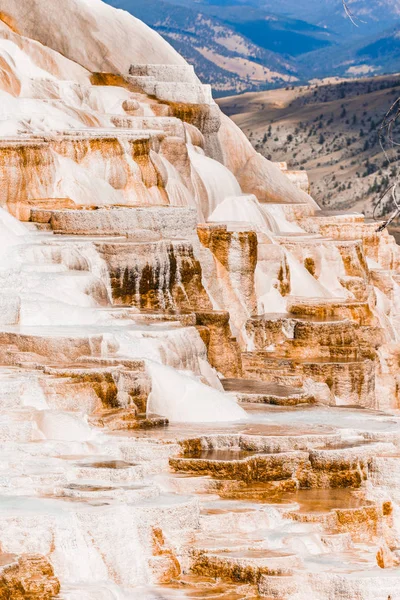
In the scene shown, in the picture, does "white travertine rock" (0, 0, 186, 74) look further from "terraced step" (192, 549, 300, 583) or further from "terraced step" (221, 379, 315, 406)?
"terraced step" (192, 549, 300, 583)

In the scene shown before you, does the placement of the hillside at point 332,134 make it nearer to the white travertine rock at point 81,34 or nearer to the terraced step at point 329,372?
the white travertine rock at point 81,34

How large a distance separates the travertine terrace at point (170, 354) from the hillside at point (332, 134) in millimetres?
38575

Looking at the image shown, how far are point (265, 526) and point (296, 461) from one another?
1630 mm

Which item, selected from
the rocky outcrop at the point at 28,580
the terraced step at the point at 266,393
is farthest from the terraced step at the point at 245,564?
the terraced step at the point at 266,393

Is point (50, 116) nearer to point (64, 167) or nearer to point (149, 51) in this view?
point (64, 167)

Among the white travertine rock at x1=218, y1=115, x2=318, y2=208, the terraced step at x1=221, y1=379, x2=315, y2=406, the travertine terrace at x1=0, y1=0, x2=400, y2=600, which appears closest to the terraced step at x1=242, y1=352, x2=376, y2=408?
the travertine terrace at x1=0, y1=0, x2=400, y2=600

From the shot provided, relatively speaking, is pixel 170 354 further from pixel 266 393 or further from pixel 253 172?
pixel 253 172

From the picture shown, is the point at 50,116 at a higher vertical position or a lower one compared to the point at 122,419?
higher

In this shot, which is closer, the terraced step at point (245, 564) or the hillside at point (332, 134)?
the terraced step at point (245, 564)

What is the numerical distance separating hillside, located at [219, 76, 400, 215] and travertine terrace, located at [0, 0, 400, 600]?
38.6 meters

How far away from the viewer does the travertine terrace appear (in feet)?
44.1

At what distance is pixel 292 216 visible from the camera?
3512 cm

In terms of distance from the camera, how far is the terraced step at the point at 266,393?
19.6 meters

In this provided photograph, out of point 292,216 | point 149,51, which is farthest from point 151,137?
point 149,51
